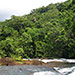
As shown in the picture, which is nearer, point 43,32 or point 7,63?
point 7,63

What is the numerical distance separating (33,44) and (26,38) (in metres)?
2.78

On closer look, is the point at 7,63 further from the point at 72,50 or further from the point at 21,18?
the point at 21,18

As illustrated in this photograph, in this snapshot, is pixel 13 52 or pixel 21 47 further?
pixel 21 47

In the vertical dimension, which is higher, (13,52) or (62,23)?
(62,23)

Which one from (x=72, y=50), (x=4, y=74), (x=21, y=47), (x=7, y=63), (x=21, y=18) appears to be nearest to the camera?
(x=4, y=74)

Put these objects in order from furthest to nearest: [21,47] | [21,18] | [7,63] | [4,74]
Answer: [21,18] < [21,47] < [7,63] < [4,74]

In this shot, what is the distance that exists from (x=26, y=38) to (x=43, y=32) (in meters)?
4.90

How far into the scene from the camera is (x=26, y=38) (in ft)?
96.6

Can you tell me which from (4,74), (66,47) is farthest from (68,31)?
(4,74)

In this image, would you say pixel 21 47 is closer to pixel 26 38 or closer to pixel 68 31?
pixel 26 38

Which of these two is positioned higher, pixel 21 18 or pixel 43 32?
pixel 21 18

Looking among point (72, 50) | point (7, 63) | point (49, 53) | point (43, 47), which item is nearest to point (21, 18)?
point (43, 47)

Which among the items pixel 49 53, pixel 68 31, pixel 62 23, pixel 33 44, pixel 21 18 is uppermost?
pixel 21 18

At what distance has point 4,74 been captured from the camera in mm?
11133
